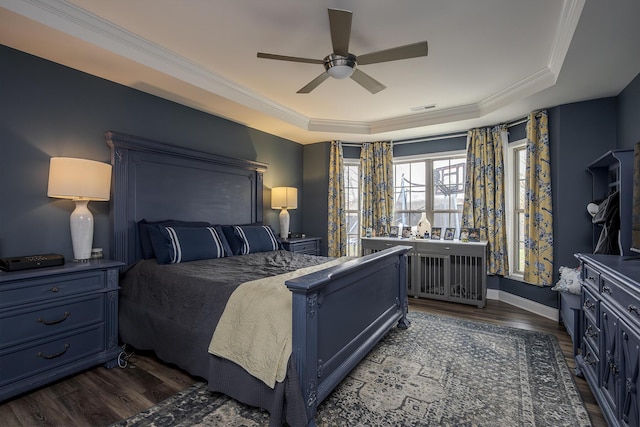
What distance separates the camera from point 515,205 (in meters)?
4.32

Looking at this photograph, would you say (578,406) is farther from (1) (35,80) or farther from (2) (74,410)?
(1) (35,80)

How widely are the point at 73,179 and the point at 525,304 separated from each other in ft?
16.4

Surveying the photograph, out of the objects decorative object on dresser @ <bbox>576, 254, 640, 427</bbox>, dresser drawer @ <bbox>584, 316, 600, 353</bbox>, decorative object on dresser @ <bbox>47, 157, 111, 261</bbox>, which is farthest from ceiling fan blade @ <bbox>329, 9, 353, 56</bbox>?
dresser drawer @ <bbox>584, 316, 600, 353</bbox>

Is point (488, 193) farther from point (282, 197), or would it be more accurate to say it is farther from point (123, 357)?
point (123, 357)

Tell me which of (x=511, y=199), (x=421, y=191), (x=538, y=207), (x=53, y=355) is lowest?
(x=53, y=355)

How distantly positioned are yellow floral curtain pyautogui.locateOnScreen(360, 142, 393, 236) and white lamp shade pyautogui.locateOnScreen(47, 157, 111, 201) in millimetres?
3869

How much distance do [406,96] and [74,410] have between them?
4.17m

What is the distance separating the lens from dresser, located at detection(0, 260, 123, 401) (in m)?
1.95

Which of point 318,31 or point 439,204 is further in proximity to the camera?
point 439,204

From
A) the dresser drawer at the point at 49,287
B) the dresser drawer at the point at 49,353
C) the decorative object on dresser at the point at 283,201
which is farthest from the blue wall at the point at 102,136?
the dresser drawer at the point at 49,353

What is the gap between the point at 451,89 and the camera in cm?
356

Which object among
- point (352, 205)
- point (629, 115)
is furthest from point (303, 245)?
point (629, 115)

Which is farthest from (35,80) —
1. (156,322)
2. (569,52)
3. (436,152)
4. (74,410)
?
(436,152)

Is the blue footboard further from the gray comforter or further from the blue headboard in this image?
the blue headboard
